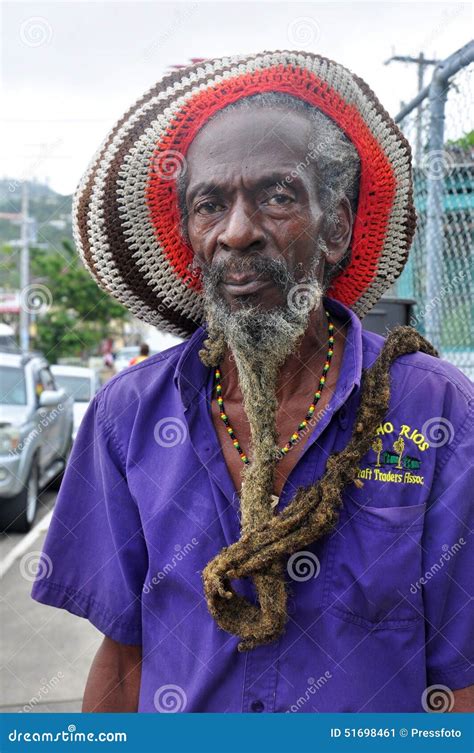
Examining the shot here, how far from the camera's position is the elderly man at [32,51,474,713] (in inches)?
56.1

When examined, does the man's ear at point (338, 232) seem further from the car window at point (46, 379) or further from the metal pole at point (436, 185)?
the car window at point (46, 379)

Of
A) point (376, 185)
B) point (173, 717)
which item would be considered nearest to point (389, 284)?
point (376, 185)

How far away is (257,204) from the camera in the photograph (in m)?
1.53

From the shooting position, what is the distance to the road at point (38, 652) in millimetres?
3760

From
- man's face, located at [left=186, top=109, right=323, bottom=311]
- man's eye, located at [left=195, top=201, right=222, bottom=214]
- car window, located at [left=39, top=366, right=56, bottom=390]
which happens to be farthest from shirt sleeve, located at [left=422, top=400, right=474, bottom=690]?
car window, located at [left=39, top=366, right=56, bottom=390]

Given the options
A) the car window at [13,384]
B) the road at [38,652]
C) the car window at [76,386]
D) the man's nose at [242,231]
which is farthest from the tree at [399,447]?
the car window at [76,386]

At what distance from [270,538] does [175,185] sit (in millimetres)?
904

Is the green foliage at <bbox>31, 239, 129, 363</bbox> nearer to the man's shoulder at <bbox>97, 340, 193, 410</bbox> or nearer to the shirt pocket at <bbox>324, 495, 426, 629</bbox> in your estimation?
the man's shoulder at <bbox>97, 340, 193, 410</bbox>

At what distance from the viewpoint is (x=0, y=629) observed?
4.64 m

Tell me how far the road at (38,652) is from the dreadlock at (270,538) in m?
2.41

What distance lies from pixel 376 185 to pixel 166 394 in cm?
74

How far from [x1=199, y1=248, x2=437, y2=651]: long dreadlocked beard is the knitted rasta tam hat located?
24cm

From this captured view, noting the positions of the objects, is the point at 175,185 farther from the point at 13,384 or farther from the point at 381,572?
the point at 13,384

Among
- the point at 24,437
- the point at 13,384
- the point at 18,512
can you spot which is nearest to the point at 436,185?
the point at 24,437
